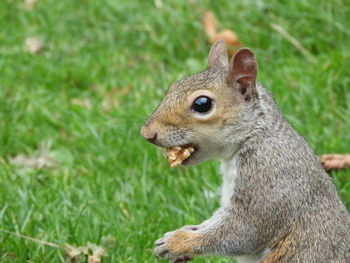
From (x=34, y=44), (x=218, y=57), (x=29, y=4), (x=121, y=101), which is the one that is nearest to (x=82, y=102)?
(x=121, y=101)

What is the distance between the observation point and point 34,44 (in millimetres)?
6395

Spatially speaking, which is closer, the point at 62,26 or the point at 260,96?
the point at 260,96

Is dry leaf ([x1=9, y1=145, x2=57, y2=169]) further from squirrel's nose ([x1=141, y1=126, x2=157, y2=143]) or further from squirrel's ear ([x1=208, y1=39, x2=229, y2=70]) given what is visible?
squirrel's nose ([x1=141, y1=126, x2=157, y2=143])

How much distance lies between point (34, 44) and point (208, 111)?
3.61m

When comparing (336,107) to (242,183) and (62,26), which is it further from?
(62,26)

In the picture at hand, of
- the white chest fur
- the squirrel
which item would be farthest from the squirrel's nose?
the white chest fur

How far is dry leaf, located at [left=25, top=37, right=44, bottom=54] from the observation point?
6327 millimetres

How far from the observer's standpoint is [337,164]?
4148 millimetres

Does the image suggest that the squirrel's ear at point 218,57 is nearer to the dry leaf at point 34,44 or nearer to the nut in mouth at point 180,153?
the nut in mouth at point 180,153

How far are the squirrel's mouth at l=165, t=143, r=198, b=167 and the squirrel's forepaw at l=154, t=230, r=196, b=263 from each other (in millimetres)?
292

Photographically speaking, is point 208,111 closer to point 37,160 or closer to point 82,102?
point 37,160

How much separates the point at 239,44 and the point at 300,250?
2.82 m

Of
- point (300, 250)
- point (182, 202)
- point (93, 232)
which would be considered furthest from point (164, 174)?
point (300, 250)

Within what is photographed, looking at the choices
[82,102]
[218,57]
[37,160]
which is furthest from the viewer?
[82,102]
